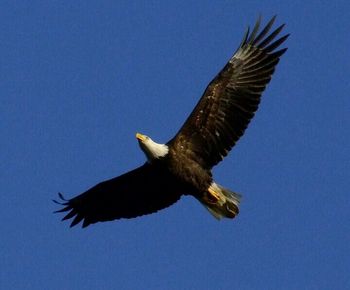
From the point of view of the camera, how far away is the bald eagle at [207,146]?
14.5m

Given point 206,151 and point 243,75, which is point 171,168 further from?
point 243,75

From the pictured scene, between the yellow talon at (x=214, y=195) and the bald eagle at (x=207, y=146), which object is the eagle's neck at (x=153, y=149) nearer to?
the bald eagle at (x=207, y=146)

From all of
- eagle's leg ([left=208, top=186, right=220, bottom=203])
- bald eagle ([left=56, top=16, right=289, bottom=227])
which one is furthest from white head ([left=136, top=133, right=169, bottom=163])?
eagle's leg ([left=208, top=186, right=220, bottom=203])

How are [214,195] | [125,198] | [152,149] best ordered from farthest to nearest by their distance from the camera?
[125,198], [214,195], [152,149]

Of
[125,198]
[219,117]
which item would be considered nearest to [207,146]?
[219,117]

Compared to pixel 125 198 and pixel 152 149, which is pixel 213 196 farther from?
pixel 125 198

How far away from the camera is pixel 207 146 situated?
14.7m

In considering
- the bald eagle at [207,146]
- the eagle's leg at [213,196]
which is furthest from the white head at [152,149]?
the eagle's leg at [213,196]

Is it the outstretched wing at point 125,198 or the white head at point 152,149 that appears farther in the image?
the outstretched wing at point 125,198

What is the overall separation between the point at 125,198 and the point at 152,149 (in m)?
1.25

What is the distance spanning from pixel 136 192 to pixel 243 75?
219 centimetres

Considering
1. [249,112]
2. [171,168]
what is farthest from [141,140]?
[249,112]

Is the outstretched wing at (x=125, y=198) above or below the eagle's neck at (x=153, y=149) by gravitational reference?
below

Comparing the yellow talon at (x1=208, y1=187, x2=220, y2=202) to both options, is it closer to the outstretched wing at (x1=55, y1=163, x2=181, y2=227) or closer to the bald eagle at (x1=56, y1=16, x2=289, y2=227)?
the bald eagle at (x1=56, y1=16, x2=289, y2=227)
